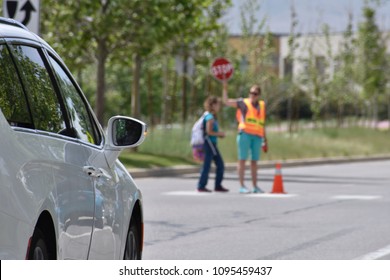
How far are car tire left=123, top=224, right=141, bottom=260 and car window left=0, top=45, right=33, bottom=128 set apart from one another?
194 cm

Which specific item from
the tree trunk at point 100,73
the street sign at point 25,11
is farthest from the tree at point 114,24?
the street sign at point 25,11

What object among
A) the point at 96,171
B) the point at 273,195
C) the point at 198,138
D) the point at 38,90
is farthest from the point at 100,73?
the point at 38,90

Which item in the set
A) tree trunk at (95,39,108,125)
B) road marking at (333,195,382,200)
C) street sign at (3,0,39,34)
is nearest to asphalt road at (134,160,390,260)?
road marking at (333,195,382,200)

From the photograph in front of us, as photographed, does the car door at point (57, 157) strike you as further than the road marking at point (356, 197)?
No

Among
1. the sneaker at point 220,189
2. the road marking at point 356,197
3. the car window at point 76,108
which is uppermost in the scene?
the car window at point 76,108

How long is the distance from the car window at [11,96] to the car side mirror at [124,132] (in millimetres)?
1429

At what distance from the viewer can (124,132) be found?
7375 mm

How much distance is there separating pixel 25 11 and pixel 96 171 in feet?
33.2

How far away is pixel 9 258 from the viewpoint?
17.3 feet

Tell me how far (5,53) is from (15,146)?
579 millimetres

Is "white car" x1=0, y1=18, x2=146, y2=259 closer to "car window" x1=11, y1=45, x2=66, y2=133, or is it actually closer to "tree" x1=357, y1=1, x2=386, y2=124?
"car window" x1=11, y1=45, x2=66, y2=133

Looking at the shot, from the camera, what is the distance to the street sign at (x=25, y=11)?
16.6 meters

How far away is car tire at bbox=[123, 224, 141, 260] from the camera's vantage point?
7.72 meters

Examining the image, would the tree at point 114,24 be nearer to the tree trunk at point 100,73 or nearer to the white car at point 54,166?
the tree trunk at point 100,73
